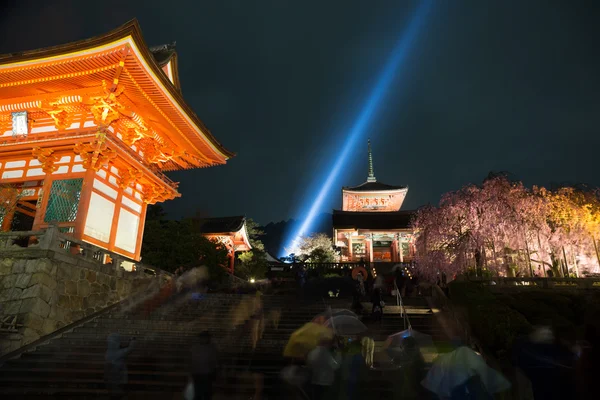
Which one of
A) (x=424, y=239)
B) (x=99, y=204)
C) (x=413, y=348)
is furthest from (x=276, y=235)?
(x=413, y=348)

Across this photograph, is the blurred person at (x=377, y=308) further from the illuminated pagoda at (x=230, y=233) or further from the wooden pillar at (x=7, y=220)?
the illuminated pagoda at (x=230, y=233)

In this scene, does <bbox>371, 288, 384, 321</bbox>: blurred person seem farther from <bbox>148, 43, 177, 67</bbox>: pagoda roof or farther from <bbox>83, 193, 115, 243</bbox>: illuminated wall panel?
<bbox>148, 43, 177, 67</bbox>: pagoda roof

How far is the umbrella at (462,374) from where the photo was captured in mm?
5039

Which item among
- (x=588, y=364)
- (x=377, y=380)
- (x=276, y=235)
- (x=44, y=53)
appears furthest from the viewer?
(x=276, y=235)

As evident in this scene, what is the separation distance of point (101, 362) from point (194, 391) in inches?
199

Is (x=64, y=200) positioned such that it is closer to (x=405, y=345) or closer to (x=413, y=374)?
(x=405, y=345)

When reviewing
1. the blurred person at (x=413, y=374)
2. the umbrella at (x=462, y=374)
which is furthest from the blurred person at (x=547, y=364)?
the blurred person at (x=413, y=374)

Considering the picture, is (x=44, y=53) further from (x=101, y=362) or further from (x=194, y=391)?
(x=194, y=391)

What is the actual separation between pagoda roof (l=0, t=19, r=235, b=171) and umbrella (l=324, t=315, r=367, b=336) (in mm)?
11795

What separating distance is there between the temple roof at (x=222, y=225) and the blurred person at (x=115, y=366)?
95.3ft

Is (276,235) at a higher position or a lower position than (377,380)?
higher

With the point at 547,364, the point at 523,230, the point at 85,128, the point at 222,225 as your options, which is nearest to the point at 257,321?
the point at 547,364

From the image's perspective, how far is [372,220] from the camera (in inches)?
1534

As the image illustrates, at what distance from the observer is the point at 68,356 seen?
31.2 ft
